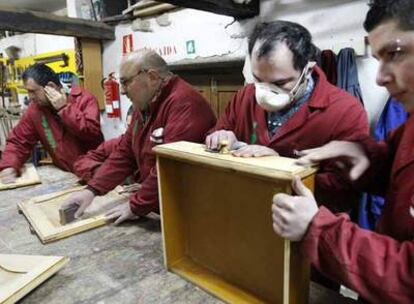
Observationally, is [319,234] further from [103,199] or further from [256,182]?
[103,199]

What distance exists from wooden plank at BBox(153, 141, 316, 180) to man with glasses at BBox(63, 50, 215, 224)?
1.62 ft

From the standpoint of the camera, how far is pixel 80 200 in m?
1.37

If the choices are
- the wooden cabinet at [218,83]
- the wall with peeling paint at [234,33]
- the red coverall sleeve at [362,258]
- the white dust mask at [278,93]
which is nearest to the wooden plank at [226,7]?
Result: the wall with peeling paint at [234,33]

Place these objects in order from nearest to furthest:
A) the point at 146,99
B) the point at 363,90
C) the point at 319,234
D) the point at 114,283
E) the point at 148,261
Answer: the point at 319,234 < the point at 114,283 < the point at 148,261 < the point at 146,99 < the point at 363,90

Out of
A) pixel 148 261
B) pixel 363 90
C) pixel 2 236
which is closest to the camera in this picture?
pixel 148 261

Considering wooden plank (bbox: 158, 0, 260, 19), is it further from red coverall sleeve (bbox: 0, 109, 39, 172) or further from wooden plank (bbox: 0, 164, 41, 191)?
red coverall sleeve (bbox: 0, 109, 39, 172)

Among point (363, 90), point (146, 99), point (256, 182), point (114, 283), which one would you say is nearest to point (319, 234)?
point (256, 182)

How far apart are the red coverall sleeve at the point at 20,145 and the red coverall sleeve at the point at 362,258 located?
1.95 meters

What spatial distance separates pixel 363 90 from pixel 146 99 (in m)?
1.12

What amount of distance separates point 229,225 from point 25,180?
4.82 ft

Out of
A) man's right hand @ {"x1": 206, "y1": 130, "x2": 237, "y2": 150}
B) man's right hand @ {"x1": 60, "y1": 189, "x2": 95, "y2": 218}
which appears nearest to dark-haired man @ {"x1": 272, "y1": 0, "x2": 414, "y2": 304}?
man's right hand @ {"x1": 206, "y1": 130, "x2": 237, "y2": 150}

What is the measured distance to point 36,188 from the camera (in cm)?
178

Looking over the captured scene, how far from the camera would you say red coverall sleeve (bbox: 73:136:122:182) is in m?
1.82

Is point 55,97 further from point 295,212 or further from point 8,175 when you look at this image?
point 295,212
